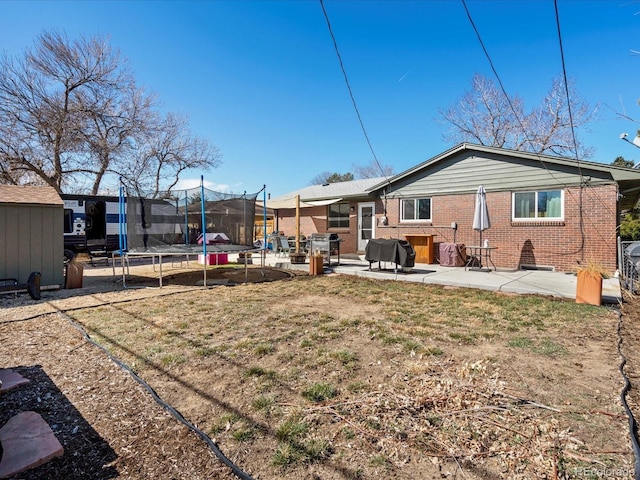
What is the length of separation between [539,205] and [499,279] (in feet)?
10.1

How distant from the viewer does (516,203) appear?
954 cm

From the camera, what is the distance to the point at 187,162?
25062 mm

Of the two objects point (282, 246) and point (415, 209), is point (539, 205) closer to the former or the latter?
point (415, 209)

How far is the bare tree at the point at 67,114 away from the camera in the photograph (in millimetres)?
15758

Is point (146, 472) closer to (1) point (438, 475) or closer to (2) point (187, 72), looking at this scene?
(1) point (438, 475)

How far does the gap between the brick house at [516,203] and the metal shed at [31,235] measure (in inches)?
363

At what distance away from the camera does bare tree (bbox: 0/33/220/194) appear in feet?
51.7

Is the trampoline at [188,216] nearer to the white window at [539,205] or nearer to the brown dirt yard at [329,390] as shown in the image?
the brown dirt yard at [329,390]

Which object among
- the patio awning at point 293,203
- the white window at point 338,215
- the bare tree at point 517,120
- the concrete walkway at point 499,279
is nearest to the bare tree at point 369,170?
the bare tree at point 517,120

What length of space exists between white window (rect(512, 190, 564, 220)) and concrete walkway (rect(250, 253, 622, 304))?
1574mm

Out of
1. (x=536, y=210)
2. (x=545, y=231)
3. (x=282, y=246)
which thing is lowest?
(x=282, y=246)

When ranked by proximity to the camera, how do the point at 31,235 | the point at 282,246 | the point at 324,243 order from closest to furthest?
1. the point at 31,235
2. the point at 324,243
3. the point at 282,246

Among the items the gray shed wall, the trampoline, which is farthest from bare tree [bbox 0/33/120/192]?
the gray shed wall

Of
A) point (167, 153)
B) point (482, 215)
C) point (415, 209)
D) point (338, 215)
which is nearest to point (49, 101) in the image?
point (167, 153)
